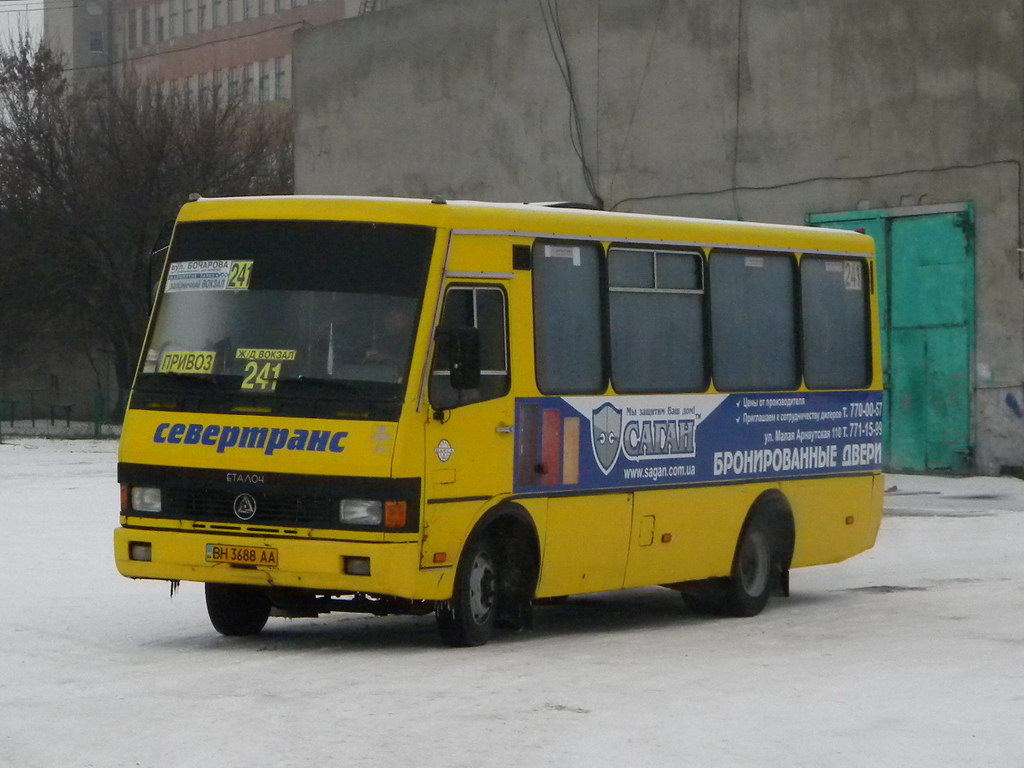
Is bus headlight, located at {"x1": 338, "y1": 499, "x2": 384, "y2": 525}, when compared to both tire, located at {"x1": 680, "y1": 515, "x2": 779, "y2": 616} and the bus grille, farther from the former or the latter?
tire, located at {"x1": 680, "y1": 515, "x2": 779, "y2": 616}

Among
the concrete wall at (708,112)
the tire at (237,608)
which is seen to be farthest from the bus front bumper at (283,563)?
the concrete wall at (708,112)

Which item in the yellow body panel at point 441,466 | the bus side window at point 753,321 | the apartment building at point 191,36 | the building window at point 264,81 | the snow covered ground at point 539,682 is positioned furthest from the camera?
the building window at point 264,81

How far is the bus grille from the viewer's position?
446 inches

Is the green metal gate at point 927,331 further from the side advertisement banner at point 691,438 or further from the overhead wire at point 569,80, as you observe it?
the side advertisement banner at point 691,438

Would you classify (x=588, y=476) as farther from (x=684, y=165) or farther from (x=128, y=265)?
(x=128, y=265)

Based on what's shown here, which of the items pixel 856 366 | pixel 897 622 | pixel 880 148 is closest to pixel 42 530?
pixel 856 366

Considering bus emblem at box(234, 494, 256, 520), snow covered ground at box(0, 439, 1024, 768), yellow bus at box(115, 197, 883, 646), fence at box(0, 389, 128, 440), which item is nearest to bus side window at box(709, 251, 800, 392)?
yellow bus at box(115, 197, 883, 646)

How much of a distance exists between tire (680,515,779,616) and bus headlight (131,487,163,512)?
406 centimetres

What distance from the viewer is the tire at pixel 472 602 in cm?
1170

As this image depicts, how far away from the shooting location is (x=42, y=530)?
20.9 m

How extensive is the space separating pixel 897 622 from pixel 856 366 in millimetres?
2986

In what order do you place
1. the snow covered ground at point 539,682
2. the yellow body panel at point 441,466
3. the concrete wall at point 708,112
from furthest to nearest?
1. the concrete wall at point 708,112
2. the yellow body panel at point 441,466
3. the snow covered ground at point 539,682

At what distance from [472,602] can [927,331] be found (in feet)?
60.1

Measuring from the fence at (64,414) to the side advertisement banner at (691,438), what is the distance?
3661 centimetres
